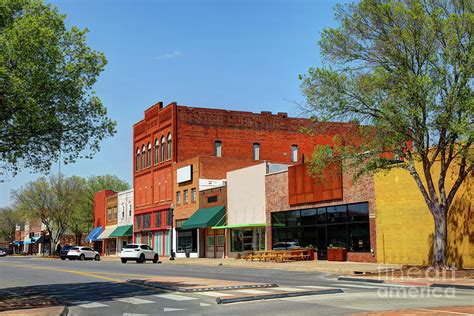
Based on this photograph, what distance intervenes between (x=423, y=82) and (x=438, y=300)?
10833mm

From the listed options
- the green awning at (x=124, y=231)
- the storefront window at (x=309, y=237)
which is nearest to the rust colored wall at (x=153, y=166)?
the green awning at (x=124, y=231)

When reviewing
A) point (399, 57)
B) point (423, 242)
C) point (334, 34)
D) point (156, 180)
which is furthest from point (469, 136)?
point (156, 180)

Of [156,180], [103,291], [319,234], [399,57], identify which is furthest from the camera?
[156,180]

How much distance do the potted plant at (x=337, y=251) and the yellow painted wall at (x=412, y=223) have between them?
266 cm

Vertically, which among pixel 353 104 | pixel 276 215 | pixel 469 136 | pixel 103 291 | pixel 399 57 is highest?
pixel 399 57

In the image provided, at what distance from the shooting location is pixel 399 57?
80.0 ft

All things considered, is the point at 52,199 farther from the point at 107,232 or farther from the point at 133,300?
the point at 133,300

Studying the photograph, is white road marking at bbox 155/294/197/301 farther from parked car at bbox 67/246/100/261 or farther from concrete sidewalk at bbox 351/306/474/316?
parked car at bbox 67/246/100/261

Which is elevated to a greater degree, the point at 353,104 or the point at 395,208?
the point at 353,104

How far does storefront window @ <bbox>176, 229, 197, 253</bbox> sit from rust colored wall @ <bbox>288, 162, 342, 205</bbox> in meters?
16.3

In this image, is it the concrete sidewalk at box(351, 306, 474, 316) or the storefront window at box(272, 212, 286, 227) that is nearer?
the concrete sidewalk at box(351, 306, 474, 316)

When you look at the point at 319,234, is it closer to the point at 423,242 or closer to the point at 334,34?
the point at 423,242

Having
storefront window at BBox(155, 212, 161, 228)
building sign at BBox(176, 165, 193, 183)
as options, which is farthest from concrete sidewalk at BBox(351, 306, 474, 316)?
storefront window at BBox(155, 212, 161, 228)

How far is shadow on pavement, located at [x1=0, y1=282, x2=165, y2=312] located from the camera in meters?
15.3
